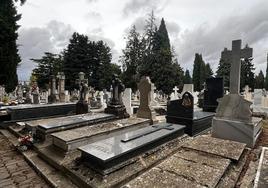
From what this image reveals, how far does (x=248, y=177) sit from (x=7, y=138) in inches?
276

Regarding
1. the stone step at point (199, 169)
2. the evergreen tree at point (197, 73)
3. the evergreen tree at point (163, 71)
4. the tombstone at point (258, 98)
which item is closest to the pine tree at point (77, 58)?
the evergreen tree at point (163, 71)

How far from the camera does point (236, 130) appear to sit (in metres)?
4.96

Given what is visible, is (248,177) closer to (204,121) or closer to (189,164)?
(189,164)

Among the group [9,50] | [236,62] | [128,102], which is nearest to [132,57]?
[9,50]

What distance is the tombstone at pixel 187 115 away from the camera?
613 cm

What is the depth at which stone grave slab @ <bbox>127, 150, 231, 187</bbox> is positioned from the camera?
2596mm

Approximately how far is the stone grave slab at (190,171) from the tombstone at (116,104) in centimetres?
436

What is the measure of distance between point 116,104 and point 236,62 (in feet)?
15.6

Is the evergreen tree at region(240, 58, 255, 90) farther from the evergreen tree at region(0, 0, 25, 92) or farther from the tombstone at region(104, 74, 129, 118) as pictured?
the evergreen tree at region(0, 0, 25, 92)

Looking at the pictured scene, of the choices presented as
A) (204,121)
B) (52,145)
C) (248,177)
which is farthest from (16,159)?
(204,121)

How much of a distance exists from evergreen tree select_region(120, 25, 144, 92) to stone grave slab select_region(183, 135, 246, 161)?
27023mm

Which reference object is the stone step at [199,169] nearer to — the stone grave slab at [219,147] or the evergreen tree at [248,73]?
the stone grave slab at [219,147]

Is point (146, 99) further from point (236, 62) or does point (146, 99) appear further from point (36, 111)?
point (36, 111)

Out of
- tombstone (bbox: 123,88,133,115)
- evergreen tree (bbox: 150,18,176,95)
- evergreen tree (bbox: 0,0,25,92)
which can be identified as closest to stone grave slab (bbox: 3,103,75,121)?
tombstone (bbox: 123,88,133,115)
